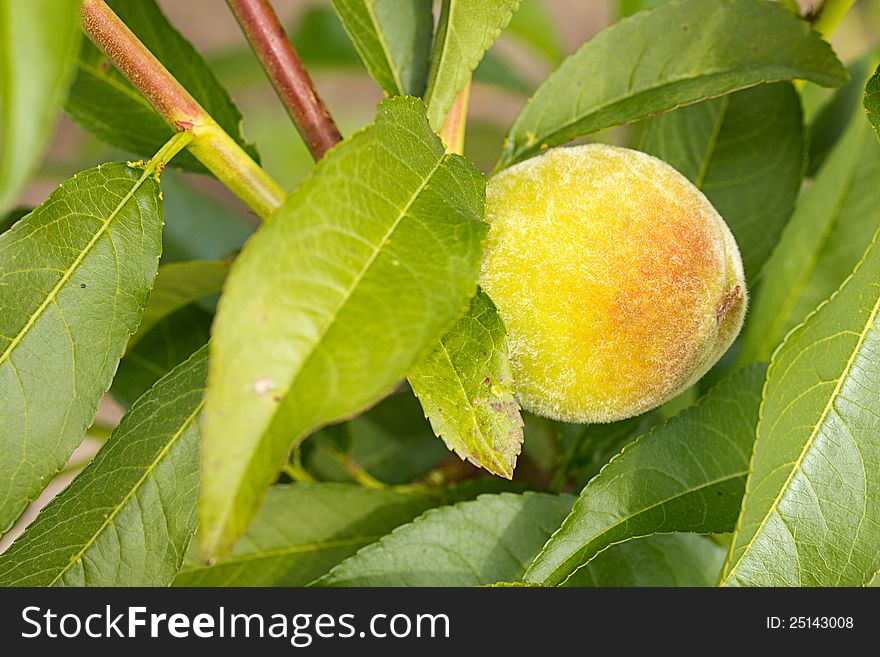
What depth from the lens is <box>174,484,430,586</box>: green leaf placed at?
0.59m

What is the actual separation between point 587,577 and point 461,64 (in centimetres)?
32

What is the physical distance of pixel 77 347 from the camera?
0.42 m

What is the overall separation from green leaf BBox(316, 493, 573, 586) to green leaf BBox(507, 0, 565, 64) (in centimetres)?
61

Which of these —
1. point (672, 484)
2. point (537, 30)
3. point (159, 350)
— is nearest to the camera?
point (672, 484)

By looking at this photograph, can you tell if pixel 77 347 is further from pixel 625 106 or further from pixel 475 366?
pixel 625 106

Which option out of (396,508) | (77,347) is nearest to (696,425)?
(396,508)

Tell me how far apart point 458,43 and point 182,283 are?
0.85 ft

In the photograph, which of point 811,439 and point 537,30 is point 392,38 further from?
point 537,30

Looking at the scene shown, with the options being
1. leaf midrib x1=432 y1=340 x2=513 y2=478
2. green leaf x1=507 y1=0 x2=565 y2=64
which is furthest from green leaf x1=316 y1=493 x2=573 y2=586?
green leaf x1=507 y1=0 x2=565 y2=64

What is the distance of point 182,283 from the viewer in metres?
0.61

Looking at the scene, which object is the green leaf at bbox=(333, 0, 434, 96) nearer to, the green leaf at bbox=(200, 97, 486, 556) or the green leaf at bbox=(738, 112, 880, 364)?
the green leaf at bbox=(200, 97, 486, 556)

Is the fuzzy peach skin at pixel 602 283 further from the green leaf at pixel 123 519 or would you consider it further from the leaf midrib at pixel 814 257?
the leaf midrib at pixel 814 257

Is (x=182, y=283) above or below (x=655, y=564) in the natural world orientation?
above

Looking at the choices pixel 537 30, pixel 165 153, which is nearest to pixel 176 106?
pixel 165 153
